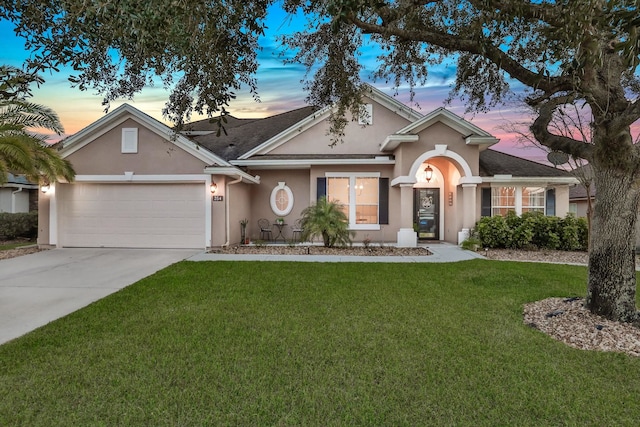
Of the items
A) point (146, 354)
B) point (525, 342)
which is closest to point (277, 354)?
point (146, 354)

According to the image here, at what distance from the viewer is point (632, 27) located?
2.86m

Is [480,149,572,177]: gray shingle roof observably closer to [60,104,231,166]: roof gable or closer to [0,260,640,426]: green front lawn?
[0,260,640,426]: green front lawn

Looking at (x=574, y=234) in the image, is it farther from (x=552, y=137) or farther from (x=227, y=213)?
(x=227, y=213)

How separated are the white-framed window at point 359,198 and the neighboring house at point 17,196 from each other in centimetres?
1752

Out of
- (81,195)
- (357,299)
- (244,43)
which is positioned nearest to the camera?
(244,43)

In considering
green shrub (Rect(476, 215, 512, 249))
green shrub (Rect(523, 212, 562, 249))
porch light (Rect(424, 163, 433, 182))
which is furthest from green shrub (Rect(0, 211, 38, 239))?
green shrub (Rect(523, 212, 562, 249))

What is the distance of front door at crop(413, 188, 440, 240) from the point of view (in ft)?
45.7

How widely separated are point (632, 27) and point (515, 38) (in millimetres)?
4459

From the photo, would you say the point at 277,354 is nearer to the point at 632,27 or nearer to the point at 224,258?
the point at 632,27

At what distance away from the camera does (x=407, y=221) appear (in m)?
12.2

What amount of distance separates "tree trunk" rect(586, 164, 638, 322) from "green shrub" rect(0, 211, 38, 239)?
19.4 meters

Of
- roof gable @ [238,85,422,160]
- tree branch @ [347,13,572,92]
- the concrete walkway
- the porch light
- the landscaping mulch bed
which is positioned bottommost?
the concrete walkway

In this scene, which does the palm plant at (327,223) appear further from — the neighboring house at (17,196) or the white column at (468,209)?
the neighboring house at (17,196)

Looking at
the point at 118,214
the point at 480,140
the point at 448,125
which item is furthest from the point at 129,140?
the point at 480,140
